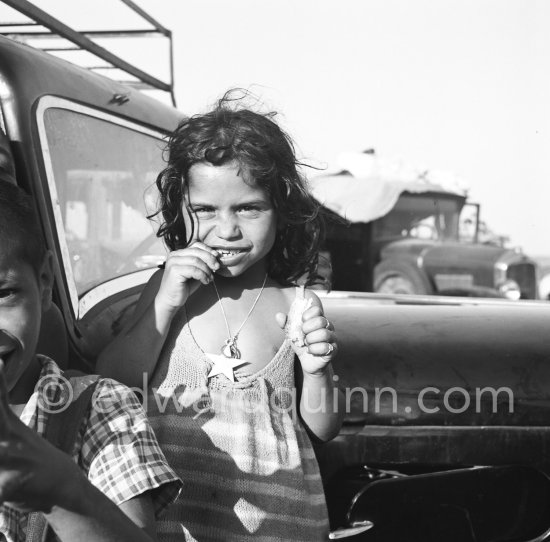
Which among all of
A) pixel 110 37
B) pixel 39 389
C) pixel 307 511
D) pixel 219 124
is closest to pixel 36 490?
pixel 39 389

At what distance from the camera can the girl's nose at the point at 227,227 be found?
1.60m

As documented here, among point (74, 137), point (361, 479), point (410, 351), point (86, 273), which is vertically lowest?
point (361, 479)

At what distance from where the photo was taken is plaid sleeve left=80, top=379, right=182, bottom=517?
1154mm

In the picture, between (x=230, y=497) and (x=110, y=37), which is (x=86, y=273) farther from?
(x=110, y=37)

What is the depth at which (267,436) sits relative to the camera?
1.53 m

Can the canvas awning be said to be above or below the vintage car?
A: below

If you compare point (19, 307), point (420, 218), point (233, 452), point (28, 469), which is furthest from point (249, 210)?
point (420, 218)

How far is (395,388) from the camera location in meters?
1.81

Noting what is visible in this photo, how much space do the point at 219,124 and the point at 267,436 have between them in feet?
2.20

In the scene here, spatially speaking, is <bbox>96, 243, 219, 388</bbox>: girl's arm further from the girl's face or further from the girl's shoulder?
the girl's shoulder

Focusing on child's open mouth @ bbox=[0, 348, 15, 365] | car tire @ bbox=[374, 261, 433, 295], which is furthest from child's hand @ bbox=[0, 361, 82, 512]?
car tire @ bbox=[374, 261, 433, 295]

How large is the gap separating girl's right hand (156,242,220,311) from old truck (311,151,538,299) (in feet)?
30.2

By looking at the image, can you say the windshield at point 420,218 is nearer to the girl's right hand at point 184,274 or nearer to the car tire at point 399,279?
the car tire at point 399,279

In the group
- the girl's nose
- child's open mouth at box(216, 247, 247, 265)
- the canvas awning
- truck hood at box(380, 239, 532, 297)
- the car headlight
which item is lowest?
the car headlight
